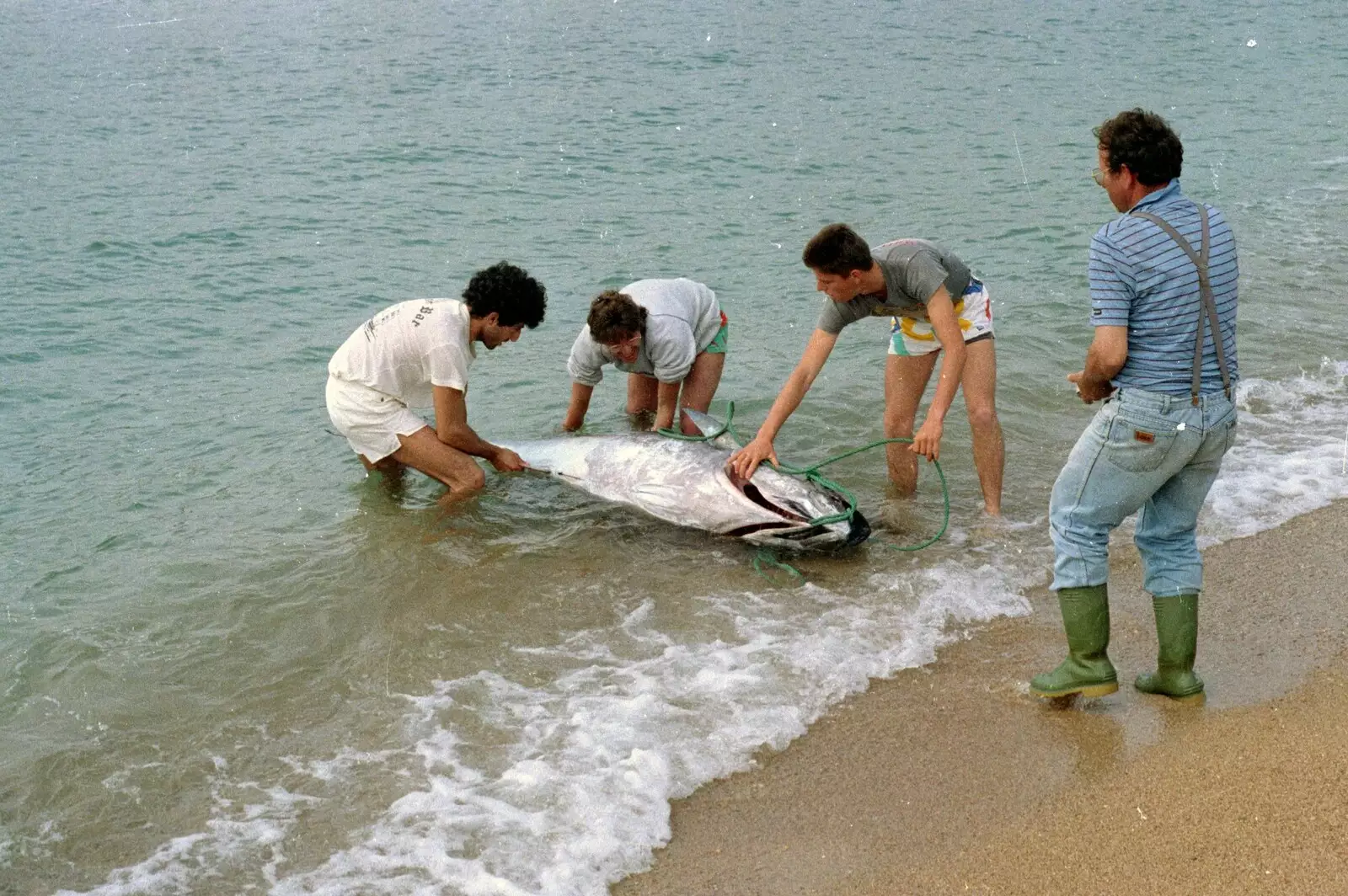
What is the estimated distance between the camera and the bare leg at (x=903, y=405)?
670 cm

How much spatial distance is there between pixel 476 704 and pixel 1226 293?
10.7 ft

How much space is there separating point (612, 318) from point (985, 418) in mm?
2028

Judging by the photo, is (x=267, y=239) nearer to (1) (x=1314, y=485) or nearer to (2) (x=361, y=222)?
(2) (x=361, y=222)

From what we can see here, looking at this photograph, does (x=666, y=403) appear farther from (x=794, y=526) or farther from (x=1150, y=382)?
(x=1150, y=382)

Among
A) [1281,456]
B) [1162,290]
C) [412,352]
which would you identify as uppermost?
[1162,290]

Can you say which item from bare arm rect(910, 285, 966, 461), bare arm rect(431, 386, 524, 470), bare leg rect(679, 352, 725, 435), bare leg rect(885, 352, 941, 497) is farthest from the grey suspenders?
bare arm rect(431, 386, 524, 470)

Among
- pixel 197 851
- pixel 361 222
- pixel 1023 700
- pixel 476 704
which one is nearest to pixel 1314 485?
pixel 1023 700

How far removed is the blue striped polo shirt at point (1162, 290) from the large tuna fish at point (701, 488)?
2.11m

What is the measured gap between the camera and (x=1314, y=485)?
6.87 m

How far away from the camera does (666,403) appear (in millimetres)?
7164

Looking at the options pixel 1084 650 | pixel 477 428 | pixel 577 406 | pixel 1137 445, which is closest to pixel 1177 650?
pixel 1084 650

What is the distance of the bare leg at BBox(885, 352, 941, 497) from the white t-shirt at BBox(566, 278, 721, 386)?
3.70 ft

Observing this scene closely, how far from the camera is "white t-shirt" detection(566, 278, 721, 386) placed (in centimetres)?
693

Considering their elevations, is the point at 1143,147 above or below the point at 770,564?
above
